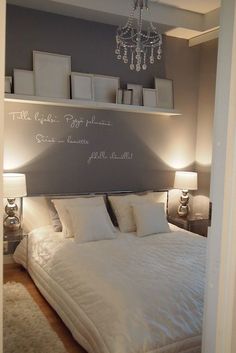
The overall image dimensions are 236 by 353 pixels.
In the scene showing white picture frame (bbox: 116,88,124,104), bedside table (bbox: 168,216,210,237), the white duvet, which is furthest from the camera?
bedside table (bbox: 168,216,210,237)

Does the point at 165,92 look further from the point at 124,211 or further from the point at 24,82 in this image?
the point at 24,82

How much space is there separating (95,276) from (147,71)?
2708 mm

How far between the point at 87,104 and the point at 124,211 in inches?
47.1

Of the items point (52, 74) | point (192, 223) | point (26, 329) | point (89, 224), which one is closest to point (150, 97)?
point (52, 74)

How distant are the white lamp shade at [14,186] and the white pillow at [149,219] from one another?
3.75ft

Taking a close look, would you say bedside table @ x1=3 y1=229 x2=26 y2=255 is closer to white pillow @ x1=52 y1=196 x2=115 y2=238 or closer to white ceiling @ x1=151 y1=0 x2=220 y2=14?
white pillow @ x1=52 y1=196 x2=115 y2=238

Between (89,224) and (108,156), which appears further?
(108,156)

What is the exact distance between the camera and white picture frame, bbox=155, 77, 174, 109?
14.1ft

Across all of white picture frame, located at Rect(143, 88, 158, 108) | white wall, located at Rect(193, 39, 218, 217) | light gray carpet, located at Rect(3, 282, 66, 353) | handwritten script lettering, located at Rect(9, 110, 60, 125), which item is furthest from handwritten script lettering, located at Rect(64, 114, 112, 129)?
light gray carpet, located at Rect(3, 282, 66, 353)

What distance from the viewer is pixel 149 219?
11.7 ft

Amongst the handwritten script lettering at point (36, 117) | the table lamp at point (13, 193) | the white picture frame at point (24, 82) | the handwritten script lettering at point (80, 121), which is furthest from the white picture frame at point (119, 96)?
the table lamp at point (13, 193)

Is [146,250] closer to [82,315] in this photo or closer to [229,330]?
[82,315]

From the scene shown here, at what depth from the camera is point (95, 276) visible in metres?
2.47

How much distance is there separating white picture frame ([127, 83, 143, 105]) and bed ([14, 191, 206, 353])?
5.24 ft
